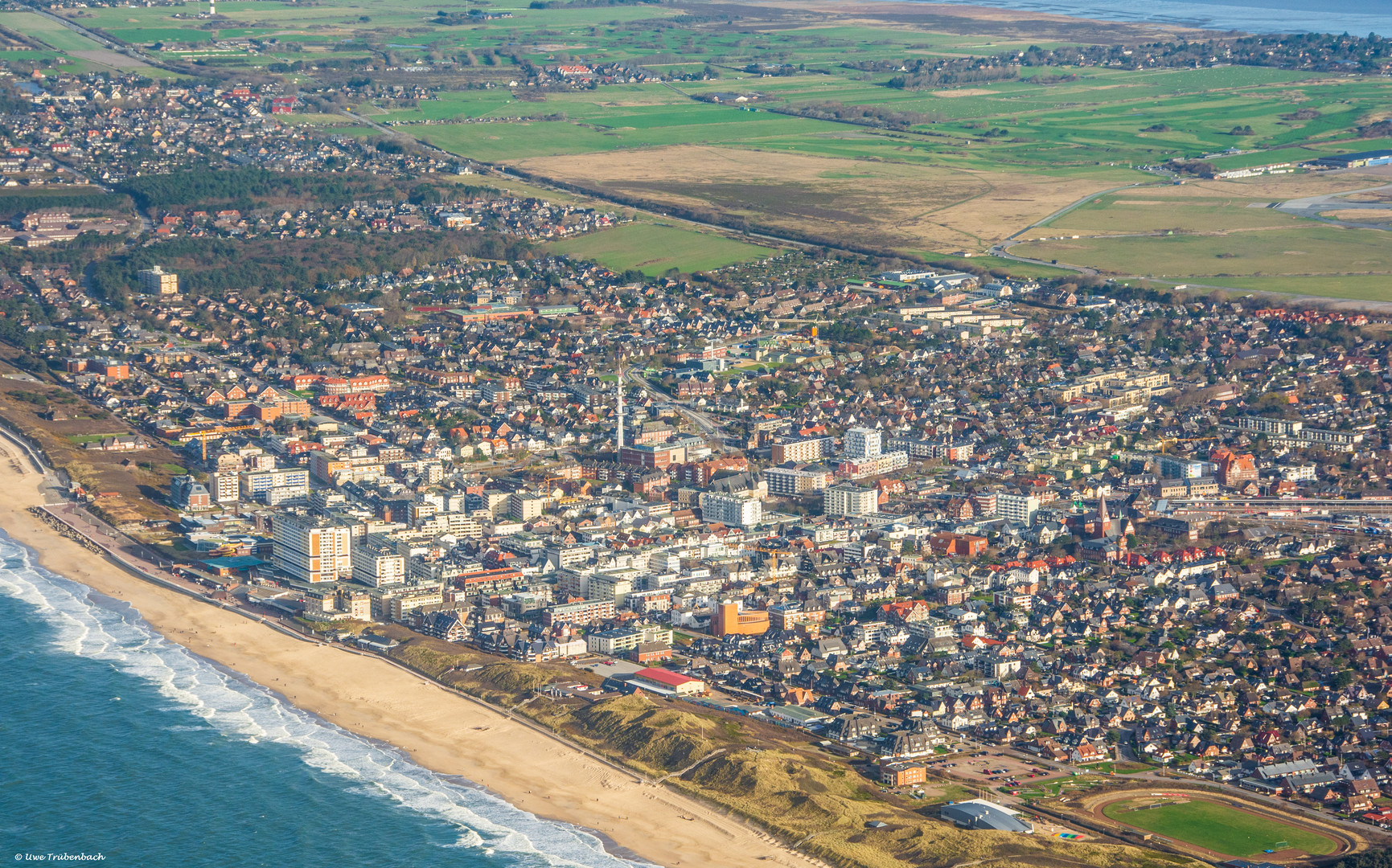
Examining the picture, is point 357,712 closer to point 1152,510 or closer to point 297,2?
point 1152,510

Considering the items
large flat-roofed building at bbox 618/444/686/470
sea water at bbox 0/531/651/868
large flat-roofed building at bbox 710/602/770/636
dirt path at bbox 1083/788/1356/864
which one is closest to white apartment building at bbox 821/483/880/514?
large flat-roofed building at bbox 618/444/686/470

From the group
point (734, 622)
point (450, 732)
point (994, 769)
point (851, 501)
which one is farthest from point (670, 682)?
point (851, 501)

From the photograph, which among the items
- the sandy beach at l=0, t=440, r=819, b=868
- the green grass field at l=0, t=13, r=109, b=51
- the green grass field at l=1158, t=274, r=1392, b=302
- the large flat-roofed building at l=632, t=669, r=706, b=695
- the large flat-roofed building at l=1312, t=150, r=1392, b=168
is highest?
the green grass field at l=0, t=13, r=109, b=51

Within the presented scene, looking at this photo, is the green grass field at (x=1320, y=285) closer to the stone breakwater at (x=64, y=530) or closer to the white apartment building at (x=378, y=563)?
the white apartment building at (x=378, y=563)

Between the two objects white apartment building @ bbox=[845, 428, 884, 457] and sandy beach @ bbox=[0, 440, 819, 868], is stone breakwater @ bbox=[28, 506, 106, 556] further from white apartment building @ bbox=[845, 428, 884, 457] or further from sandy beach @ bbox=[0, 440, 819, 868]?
white apartment building @ bbox=[845, 428, 884, 457]

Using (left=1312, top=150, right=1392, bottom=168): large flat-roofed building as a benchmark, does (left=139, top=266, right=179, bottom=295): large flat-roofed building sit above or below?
below

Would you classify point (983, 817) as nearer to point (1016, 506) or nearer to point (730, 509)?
point (730, 509)

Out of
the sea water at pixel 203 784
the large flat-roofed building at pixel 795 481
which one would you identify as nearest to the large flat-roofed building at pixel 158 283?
the large flat-roofed building at pixel 795 481
